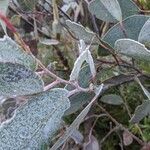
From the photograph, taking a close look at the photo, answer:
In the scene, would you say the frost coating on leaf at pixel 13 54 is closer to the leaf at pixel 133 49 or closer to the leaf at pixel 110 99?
the leaf at pixel 133 49

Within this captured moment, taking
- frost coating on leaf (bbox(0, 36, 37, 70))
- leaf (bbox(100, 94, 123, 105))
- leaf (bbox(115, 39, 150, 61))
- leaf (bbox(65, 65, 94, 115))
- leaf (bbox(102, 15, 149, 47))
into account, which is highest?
frost coating on leaf (bbox(0, 36, 37, 70))

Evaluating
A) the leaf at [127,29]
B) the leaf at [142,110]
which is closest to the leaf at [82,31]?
the leaf at [127,29]

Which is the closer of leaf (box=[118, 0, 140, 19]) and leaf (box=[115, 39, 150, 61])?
leaf (box=[115, 39, 150, 61])

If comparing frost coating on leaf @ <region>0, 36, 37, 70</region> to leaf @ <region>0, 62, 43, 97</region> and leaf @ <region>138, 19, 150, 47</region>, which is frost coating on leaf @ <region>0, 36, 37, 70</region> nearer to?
leaf @ <region>0, 62, 43, 97</region>

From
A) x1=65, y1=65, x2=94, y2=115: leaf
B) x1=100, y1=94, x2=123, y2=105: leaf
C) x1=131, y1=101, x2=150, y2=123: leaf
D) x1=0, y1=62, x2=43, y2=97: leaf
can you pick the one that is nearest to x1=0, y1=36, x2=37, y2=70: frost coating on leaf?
x1=0, y1=62, x2=43, y2=97: leaf

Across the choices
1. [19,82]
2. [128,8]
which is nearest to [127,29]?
[128,8]

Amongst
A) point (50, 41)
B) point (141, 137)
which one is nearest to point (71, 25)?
point (50, 41)

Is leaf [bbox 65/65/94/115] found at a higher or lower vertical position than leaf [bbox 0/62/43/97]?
lower

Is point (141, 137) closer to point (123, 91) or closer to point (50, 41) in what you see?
point (123, 91)

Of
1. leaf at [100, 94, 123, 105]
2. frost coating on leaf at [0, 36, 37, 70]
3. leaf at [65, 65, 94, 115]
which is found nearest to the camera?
frost coating on leaf at [0, 36, 37, 70]
